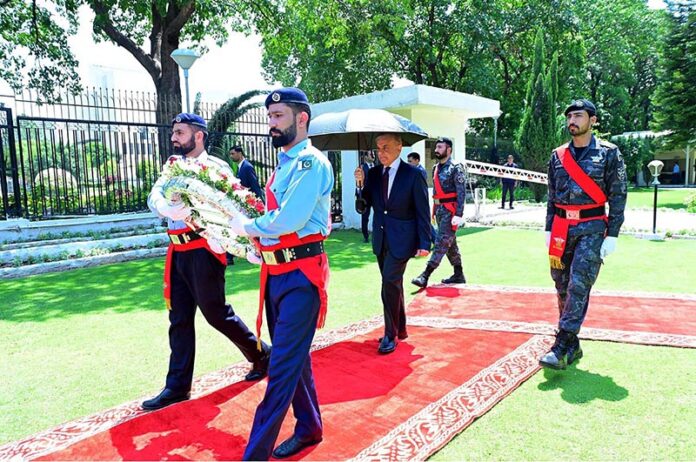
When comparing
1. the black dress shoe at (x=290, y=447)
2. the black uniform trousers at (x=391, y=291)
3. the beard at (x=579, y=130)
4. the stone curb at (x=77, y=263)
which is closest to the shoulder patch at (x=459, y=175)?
the black uniform trousers at (x=391, y=291)

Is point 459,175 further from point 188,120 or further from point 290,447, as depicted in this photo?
point 290,447

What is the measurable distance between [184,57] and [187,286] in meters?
6.98

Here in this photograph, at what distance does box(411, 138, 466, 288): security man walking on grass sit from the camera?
6.61 m

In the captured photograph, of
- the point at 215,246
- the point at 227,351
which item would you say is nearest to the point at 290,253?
the point at 215,246

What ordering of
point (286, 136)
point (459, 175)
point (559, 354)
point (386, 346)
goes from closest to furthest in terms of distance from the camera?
point (286, 136) < point (559, 354) < point (386, 346) < point (459, 175)

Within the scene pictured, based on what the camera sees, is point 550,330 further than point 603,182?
Yes

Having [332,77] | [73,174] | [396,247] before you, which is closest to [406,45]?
[332,77]

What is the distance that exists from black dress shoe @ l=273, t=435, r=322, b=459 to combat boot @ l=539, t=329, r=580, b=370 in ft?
6.33

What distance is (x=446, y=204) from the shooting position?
22.2ft

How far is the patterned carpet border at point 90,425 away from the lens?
2830mm

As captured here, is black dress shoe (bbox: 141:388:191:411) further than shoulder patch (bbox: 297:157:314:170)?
Yes

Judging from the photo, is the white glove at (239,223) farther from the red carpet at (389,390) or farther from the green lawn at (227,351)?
the green lawn at (227,351)

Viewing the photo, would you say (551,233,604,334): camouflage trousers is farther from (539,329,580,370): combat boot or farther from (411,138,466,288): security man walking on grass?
(411,138,466,288): security man walking on grass

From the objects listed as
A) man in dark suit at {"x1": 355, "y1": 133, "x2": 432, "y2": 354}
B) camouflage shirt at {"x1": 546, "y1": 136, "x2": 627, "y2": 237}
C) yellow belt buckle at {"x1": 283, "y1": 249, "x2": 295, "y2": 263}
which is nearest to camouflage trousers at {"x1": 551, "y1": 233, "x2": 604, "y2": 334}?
camouflage shirt at {"x1": 546, "y1": 136, "x2": 627, "y2": 237}
